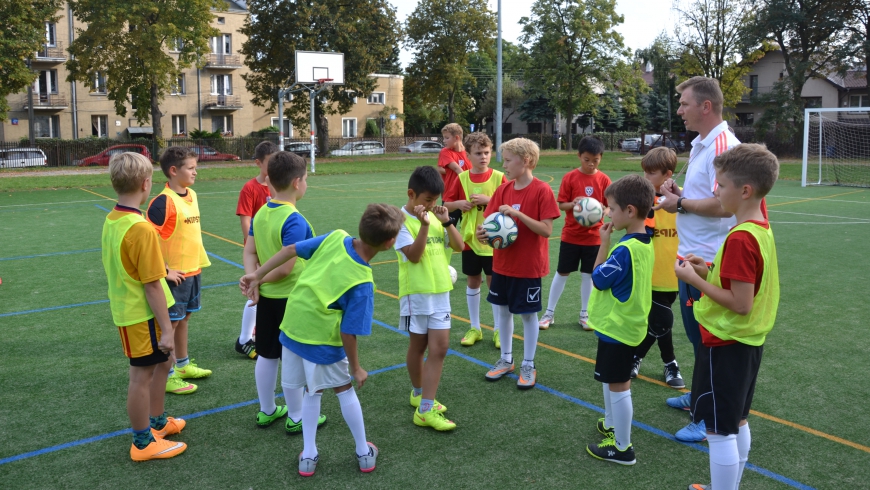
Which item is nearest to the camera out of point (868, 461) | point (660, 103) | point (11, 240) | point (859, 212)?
point (868, 461)

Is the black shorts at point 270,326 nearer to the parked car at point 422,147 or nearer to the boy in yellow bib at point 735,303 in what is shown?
the boy in yellow bib at point 735,303

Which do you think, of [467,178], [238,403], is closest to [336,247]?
[238,403]

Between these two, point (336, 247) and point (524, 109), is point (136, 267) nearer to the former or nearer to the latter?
point (336, 247)

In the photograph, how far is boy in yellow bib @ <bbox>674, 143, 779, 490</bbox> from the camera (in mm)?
3150

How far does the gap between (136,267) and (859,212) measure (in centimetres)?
1714

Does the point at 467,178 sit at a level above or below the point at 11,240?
above

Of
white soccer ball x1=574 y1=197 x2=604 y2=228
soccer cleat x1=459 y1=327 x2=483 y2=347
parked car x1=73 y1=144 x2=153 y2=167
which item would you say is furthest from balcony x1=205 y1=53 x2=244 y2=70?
white soccer ball x1=574 y1=197 x2=604 y2=228

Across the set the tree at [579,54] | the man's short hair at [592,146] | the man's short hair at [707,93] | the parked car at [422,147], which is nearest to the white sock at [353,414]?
the man's short hair at [707,93]

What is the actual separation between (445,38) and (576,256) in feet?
168

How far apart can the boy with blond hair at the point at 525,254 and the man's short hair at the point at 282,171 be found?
152 centimetres

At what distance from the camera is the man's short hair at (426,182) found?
170 inches

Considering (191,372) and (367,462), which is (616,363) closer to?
(367,462)

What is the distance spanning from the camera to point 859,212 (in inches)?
630

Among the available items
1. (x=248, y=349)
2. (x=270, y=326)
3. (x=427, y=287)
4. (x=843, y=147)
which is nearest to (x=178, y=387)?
(x=248, y=349)
